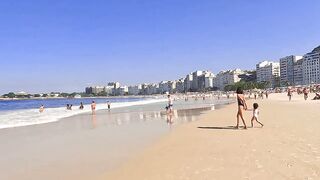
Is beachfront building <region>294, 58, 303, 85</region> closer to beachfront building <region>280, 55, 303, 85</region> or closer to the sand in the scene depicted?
beachfront building <region>280, 55, 303, 85</region>

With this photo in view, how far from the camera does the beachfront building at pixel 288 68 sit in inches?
7357

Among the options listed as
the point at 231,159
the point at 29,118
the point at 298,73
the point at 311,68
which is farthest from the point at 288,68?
the point at 231,159

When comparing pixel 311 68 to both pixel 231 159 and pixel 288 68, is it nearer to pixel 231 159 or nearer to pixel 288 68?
pixel 288 68

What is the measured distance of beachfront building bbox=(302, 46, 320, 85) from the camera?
165875mm

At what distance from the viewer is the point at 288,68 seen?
7549 inches

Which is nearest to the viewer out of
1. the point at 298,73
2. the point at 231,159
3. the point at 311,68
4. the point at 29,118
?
the point at 231,159

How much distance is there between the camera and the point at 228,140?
10625 mm

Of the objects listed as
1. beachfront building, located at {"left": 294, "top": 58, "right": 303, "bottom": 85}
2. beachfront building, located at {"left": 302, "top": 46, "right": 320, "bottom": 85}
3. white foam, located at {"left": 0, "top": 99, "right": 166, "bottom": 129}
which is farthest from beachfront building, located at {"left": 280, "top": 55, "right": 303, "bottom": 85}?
white foam, located at {"left": 0, "top": 99, "right": 166, "bottom": 129}

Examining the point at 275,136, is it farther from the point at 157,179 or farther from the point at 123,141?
the point at 157,179

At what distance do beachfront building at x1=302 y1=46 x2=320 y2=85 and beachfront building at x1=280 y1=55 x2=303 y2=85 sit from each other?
413 inches

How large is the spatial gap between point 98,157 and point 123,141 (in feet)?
9.98

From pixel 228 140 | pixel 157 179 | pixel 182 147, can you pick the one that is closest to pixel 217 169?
pixel 157 179

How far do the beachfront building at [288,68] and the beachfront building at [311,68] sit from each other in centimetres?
1049

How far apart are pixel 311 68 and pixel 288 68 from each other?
71.0ft
